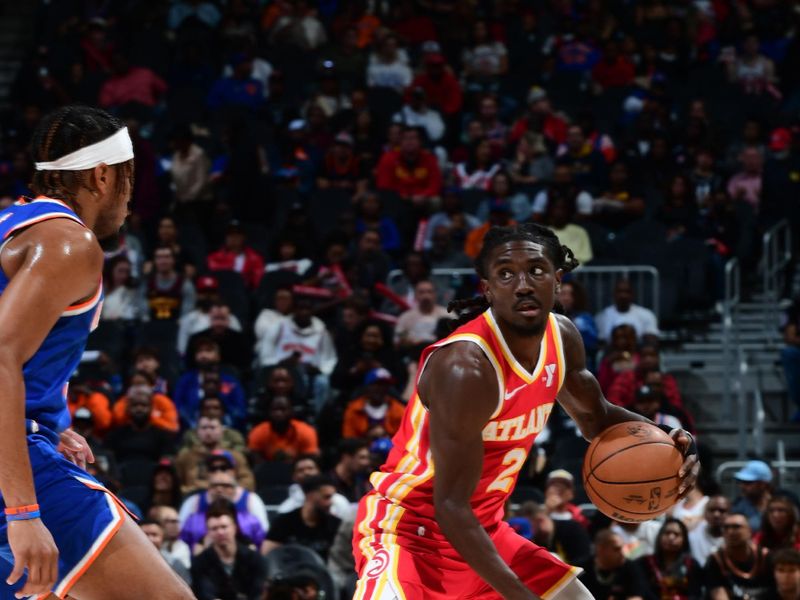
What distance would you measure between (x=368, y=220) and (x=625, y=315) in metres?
2.83

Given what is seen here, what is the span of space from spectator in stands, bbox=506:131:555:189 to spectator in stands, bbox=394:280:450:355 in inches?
109

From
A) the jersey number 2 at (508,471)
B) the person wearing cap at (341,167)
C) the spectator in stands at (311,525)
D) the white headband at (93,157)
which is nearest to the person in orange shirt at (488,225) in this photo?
the person wearing cap at (341,167)

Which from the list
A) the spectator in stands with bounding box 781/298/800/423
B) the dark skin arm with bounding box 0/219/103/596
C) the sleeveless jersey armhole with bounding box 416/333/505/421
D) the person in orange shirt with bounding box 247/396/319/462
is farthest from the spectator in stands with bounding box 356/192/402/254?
the dark skin arm with bounding box 0/219/103/596

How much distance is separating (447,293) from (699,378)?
2.39 metres

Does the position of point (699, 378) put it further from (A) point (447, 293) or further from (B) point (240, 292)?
(B) point (240, 292)

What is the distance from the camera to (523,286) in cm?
455

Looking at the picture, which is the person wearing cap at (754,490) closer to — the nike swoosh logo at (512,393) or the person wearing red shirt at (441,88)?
the nike swoosh logo at (512,393)

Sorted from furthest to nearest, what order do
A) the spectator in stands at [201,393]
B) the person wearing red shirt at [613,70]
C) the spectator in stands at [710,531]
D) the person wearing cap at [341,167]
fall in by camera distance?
the person wearing red shirt at [613,70], the person wearing cap at [341,167], the spectator in stands at [201,393], the spectator in stands at [710,531]

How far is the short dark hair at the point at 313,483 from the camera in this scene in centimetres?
975

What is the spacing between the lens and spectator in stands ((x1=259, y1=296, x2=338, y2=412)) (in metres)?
12.3

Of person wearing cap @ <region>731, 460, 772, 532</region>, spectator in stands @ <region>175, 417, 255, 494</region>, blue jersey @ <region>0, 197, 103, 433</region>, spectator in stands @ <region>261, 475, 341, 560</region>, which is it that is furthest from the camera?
spectator in stands @ <region>175, 417, 255, 494</region>

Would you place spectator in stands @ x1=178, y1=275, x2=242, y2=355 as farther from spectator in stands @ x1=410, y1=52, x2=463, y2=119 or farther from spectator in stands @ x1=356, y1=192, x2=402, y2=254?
spectator in stands @ x1=410, y1=52, x2=463, y2=119

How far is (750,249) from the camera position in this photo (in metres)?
13.8

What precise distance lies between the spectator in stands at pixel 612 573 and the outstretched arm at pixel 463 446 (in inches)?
195
